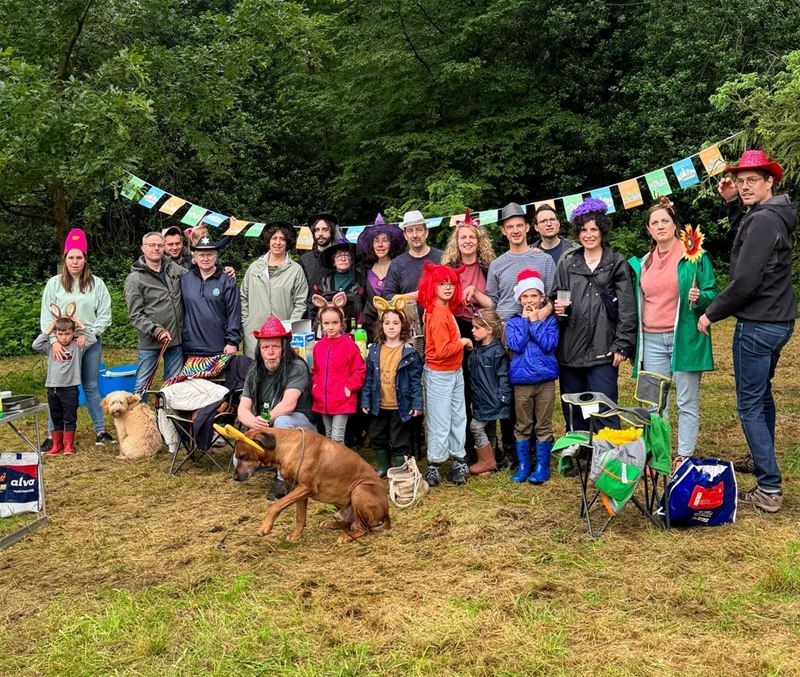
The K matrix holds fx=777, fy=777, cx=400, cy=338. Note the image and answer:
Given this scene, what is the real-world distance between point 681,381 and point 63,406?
4956mm

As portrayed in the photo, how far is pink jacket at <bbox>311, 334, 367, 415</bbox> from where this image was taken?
18.0 feet

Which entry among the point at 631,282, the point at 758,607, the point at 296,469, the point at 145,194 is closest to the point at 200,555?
the point at 296,469

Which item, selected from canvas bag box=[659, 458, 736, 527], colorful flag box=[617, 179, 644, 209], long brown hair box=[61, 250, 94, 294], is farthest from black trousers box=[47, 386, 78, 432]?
colorful flag box=[617, 179, 644, 209]

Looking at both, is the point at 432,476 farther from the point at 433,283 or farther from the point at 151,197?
the point at 151,197

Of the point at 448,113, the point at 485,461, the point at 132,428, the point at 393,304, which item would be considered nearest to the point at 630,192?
the point at 393,304

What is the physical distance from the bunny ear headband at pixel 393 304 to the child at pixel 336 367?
0.95 ft

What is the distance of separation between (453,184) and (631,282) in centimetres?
938

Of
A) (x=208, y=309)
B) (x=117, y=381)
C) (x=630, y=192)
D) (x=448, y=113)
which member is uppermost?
(x=448, y=113)

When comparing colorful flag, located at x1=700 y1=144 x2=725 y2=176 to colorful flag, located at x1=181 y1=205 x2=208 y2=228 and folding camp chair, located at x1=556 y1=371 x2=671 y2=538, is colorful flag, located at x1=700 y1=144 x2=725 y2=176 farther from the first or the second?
colorful flag, located at x1=181 y1=205 x2=208 y2=228

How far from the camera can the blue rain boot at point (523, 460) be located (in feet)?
17.6

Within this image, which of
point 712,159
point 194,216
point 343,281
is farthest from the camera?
point 194,216

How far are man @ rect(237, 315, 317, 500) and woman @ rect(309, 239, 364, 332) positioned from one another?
72 centimetres

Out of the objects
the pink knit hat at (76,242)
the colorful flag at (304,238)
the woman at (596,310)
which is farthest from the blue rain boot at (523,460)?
the colorful flag at (304,238)

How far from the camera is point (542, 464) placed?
211 inches
